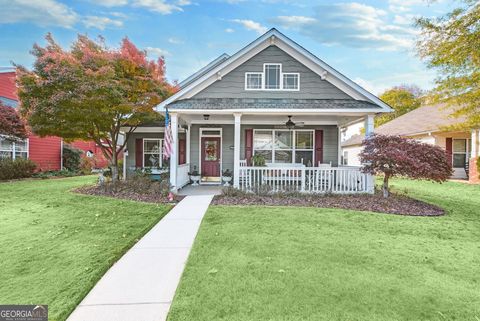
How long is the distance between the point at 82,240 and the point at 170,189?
14.3ft

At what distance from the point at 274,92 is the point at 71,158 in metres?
18.1

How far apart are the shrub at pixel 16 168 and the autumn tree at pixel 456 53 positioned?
20553 mm

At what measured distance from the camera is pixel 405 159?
8312 mm

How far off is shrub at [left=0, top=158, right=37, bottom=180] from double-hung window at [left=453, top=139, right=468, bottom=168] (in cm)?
2625

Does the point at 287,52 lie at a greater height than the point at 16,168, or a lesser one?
greater

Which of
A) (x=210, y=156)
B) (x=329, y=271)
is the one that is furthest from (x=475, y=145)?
(x=329, y=271)

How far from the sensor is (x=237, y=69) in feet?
36.8

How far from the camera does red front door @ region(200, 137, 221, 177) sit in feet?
43.3

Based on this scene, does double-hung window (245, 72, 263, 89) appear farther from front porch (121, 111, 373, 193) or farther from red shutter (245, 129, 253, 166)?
red shutter (245, 129, 253, 166)

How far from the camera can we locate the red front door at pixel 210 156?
1321cm

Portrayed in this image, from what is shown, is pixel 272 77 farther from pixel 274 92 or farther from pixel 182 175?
pixel 182 175

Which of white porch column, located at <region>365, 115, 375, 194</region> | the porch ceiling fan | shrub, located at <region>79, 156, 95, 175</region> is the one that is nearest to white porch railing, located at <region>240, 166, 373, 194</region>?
white porch column, located at <region>365, 115, 375, 194</region>

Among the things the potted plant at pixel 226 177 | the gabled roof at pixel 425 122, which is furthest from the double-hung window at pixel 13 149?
the gabled roof at pixel 425 122

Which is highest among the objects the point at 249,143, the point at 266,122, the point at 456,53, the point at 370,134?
the point at 456,53
